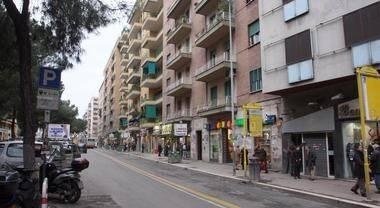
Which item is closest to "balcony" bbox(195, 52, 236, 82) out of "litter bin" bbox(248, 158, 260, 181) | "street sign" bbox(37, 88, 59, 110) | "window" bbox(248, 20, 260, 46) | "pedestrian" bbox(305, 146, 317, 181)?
"window" bbox(248, 20, 260, 46)

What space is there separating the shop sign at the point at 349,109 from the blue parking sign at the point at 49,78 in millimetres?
13332

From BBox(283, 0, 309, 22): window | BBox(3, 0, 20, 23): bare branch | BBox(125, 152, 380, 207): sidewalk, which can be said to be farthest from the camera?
BBox(283, 0, 309, 22): window

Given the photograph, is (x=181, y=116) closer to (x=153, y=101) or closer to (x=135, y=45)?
(x=153, y=101)

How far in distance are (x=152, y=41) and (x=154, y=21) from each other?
291 cm

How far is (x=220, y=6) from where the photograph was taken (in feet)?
105

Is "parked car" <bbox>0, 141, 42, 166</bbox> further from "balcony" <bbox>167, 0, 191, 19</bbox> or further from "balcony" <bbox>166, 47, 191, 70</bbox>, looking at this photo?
"balcony" <bbox>167, 0, 191, 19</bbox>

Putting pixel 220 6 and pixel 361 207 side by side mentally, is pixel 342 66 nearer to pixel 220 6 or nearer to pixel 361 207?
pixel 361 207

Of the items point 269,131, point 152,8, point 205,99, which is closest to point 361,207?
point 269,131

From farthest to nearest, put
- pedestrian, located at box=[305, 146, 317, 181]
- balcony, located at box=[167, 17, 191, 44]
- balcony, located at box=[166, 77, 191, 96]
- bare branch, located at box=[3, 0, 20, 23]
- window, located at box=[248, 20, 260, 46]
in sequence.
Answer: balcony, located at box=[167, 17, 191, 44], balcony, located at box=[166, 77, 191, 96], window, located at box=[248, 20, 260, 46], pedestrian, located at box=[305, 146, 317, 181], bare branch, located at box=[3, 0, 20, 23]

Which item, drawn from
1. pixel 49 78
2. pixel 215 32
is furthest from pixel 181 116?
pixel 49 78

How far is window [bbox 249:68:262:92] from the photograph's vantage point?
27.4 m

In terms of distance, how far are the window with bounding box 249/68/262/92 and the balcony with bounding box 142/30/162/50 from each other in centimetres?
3240

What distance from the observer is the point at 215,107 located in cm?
3241

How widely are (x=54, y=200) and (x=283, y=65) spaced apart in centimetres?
1343
